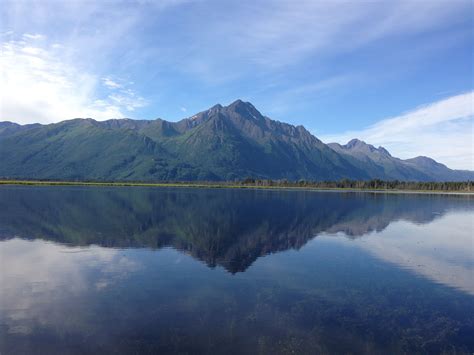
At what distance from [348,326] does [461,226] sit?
7322 cm

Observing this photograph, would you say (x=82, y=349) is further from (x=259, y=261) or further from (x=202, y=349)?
(x=259, y=261)

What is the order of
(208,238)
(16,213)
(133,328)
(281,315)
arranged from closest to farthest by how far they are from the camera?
(133,328) → (281,315) → (208,238) → (16,213)

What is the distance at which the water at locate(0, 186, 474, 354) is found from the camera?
70.0 ft

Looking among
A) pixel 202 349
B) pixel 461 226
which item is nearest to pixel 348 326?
pixel 202 349

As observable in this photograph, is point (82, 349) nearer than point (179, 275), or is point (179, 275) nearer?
point (82, 349)

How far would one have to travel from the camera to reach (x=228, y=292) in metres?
30.6

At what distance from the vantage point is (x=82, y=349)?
19.5 m

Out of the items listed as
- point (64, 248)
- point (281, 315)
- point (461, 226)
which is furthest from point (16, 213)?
point (461, 226)

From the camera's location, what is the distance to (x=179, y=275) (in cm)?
3569

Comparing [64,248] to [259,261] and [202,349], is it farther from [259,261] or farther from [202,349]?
[202,349]

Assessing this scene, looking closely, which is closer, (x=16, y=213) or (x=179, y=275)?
(x=179, y=275)

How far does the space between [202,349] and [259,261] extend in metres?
24.5

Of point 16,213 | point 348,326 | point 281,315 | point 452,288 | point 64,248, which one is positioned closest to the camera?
point 348,326

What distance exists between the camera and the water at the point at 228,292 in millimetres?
21328
